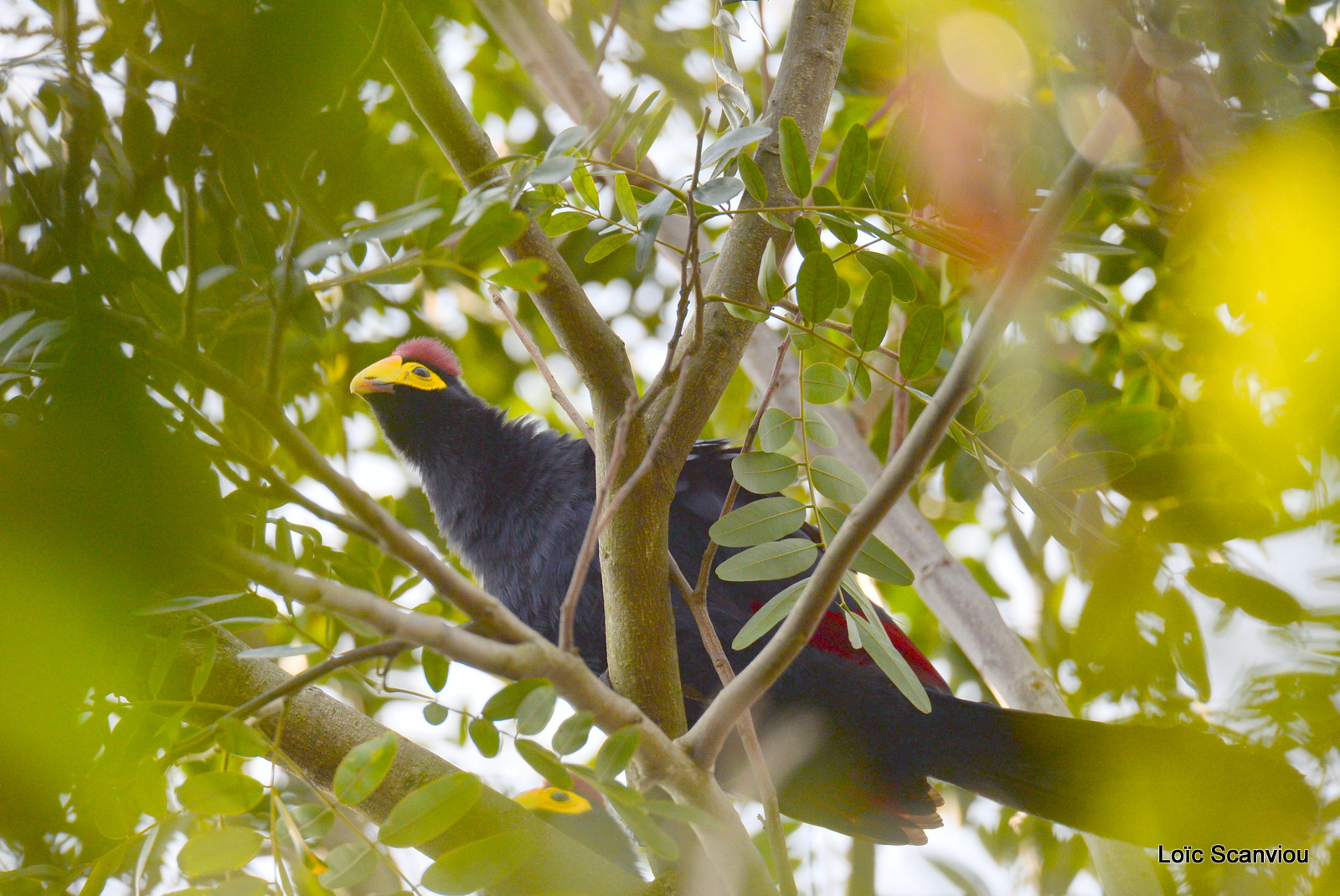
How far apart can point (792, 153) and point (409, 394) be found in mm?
1857

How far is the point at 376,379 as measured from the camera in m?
2.96

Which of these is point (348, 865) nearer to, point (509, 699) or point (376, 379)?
point (509, 699)

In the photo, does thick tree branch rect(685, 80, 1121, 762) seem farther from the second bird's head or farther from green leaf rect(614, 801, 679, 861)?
the second bird's head

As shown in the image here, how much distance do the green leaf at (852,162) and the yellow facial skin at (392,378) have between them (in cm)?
180

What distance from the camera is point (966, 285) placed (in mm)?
2512

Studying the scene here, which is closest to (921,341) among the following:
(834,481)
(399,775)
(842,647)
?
(834,481)

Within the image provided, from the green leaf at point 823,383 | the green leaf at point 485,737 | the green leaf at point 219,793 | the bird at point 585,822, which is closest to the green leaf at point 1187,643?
the green leaf at point 823,383

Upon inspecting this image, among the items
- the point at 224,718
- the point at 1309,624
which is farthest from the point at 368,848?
the point at 1309,624

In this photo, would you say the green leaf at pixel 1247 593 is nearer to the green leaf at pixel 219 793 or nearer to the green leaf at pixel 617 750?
the green leaf at pixel 617 750

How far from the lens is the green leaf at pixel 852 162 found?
62.8 inches

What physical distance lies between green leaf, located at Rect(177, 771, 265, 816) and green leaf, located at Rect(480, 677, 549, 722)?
1.08 ft

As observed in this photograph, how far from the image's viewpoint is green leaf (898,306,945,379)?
61.2 inches

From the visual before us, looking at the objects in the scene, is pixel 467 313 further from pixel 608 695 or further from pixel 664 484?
pixel 608 695

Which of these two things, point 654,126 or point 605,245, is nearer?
point 654,126
